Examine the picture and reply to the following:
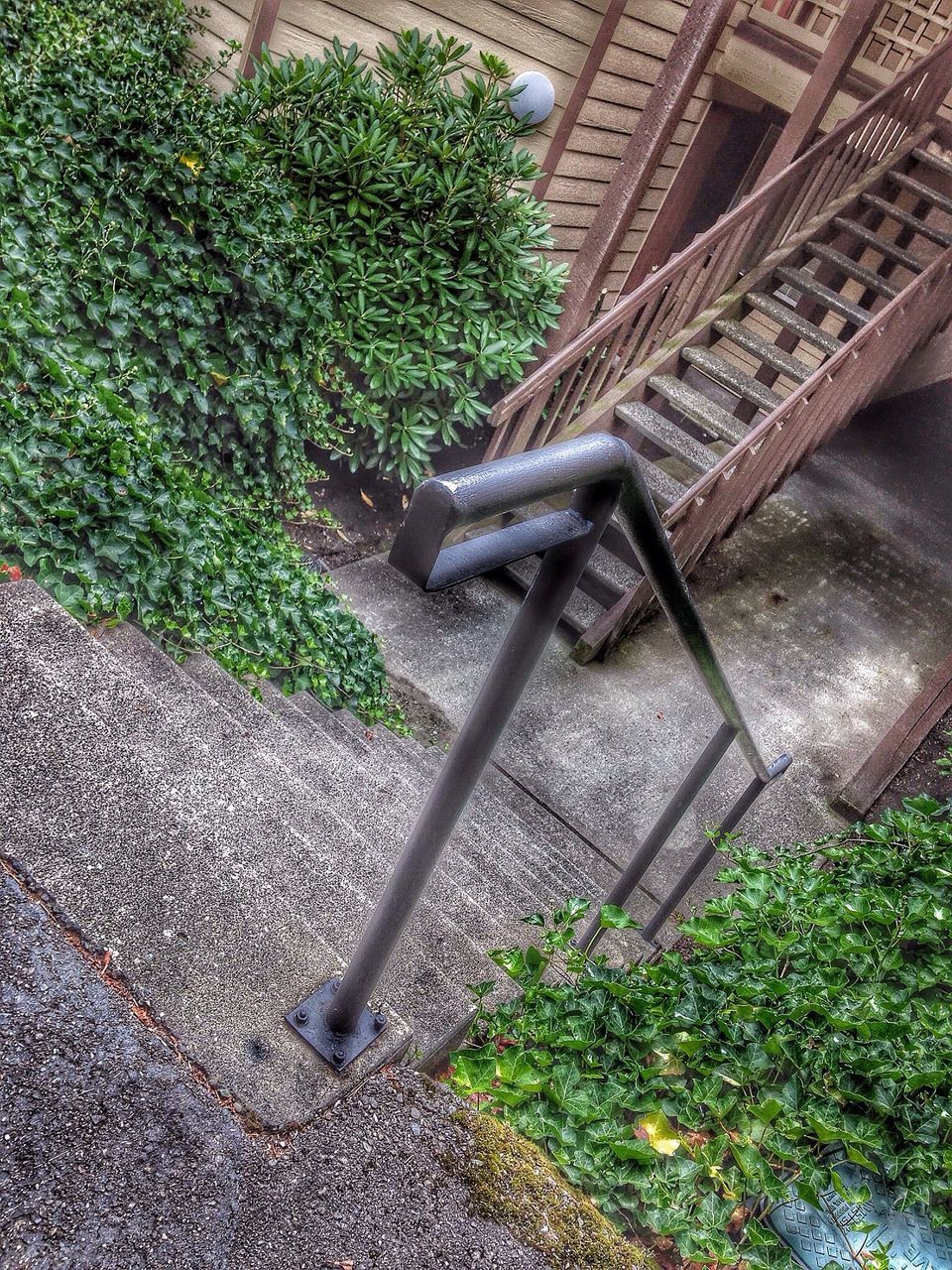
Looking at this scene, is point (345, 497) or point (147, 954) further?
point (345, 497)

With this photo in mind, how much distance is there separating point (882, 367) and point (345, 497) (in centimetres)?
357

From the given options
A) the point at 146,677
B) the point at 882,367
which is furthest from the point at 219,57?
the point at 146,677

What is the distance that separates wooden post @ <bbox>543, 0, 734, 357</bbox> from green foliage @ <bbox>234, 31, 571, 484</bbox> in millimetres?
529

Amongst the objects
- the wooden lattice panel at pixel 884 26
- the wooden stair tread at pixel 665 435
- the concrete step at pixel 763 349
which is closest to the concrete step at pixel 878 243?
the concrete step at pixel 763 349

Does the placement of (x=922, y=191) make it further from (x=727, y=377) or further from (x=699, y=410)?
(x=699, y=410)

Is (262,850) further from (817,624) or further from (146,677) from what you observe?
(817,624)

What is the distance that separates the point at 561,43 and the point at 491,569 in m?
5.52

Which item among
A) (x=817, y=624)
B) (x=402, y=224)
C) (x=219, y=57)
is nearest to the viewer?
(x=402, y=224)

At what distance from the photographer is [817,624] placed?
249 inches

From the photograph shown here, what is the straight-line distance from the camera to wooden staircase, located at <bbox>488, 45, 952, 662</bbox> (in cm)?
537

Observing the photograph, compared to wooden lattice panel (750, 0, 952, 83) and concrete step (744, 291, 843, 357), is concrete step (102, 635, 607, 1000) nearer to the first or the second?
concrete step (744, 291, 843, 357)

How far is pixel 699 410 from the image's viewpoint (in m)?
5.91

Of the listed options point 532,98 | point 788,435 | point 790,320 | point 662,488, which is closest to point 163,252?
point 532,98

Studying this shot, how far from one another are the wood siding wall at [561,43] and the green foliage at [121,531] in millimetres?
3608
